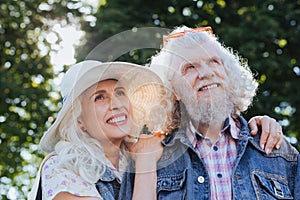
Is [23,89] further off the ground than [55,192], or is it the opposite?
[23,89]

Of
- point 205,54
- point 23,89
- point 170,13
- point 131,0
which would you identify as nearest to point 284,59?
point 170,13

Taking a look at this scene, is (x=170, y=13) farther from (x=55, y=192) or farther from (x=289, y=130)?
(x=55, y=192)

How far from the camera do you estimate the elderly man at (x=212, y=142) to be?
10.3 feet

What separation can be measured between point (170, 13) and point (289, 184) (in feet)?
20.3

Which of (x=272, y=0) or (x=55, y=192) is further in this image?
(x=272, y=0)

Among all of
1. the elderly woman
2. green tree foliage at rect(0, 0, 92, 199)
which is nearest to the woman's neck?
the elderly woman

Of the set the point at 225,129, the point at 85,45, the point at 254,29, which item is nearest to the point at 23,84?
the point at 85,45

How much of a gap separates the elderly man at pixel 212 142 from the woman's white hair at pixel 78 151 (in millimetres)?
198

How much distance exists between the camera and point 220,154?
3.27 meters

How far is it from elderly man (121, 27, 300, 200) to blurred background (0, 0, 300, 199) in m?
4.29

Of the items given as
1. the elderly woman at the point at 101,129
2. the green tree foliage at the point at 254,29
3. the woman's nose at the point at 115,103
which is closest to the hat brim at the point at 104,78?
the elderly woman at the point at 101,129

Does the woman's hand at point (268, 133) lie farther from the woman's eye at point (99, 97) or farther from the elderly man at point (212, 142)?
the woman's eye at point (99, 97)

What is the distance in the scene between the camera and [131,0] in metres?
9.17

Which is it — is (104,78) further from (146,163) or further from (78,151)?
(146,163)
